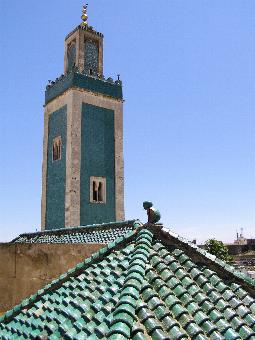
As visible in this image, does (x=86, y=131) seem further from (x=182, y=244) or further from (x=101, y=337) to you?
(x=101, y=337)

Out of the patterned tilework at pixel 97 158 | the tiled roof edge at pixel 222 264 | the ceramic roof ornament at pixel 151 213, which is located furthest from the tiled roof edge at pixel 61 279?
the patterned tilework at pixel 97 158

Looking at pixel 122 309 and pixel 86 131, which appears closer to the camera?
pixel 122 309

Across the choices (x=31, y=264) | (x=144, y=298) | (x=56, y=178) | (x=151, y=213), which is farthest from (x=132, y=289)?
(x=56, y=178)

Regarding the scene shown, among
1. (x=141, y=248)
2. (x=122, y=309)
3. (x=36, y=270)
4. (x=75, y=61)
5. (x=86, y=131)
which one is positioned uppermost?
(x=75, y=61)

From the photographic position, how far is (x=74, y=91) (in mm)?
16375

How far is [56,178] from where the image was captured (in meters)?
16.6

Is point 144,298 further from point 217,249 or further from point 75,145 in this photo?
point 217,249

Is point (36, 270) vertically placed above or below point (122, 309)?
below

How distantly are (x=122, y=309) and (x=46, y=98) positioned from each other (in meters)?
16.9

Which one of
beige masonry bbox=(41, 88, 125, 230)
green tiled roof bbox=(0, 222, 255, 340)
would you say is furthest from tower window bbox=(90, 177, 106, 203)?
green tiled roof bbox=(0, 222, 255, 340)

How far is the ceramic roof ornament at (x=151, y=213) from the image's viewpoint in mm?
4414

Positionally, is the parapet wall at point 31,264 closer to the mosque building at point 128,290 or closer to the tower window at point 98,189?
the mosque building at point 128,290

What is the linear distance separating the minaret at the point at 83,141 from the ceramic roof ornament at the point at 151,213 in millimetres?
11017

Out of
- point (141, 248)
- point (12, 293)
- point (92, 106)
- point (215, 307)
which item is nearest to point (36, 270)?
point (12, 293)
